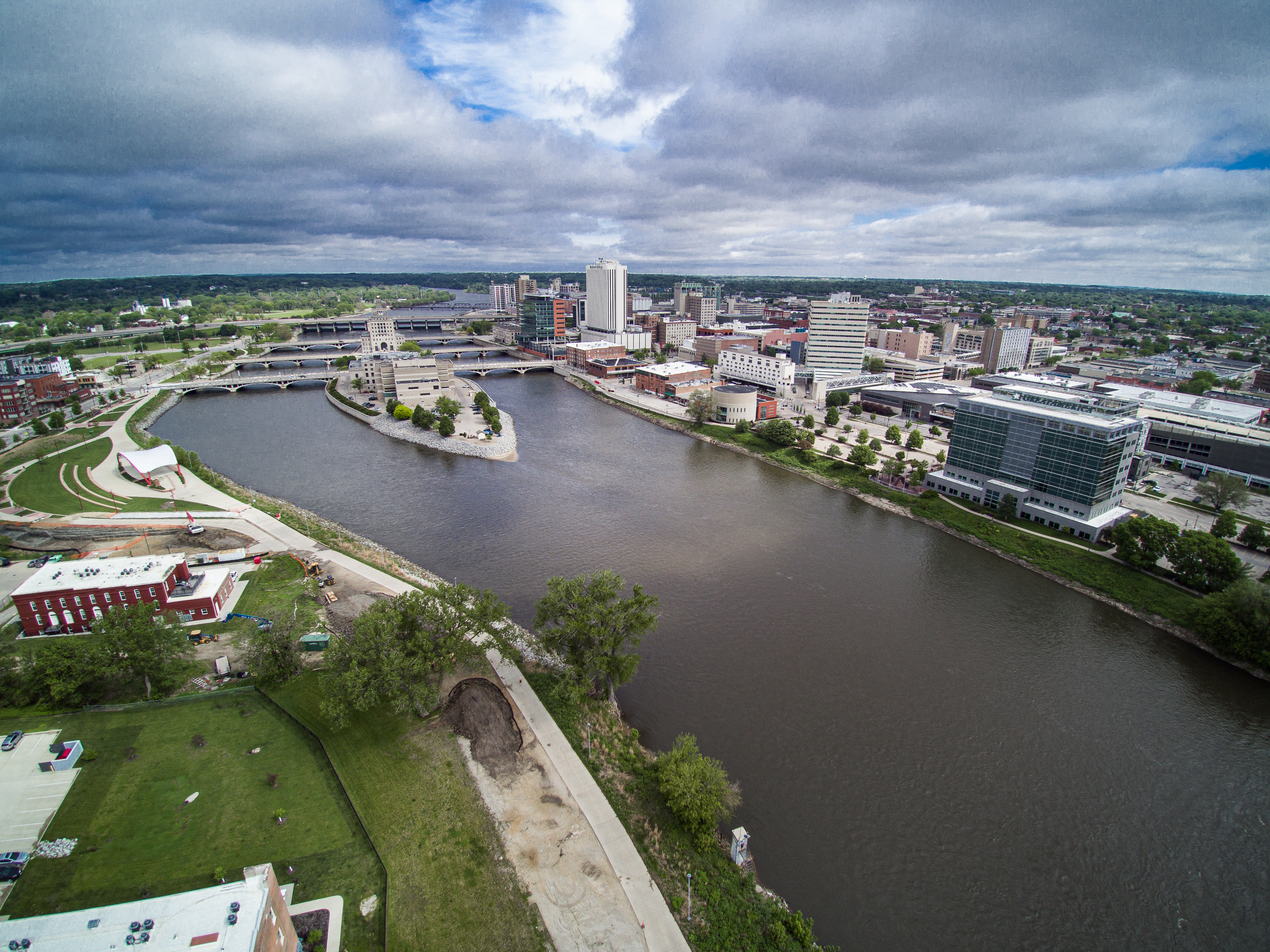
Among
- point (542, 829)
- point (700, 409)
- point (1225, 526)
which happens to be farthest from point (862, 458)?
point (542, 829)

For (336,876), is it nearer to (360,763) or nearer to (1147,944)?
(360,763)

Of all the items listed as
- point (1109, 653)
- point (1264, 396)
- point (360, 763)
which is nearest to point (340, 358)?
point (360, 763)

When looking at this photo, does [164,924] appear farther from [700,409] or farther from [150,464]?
[700,409]

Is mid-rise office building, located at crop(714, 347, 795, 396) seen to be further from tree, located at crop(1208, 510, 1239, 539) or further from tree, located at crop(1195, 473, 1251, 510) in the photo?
tree, located at crop(1208, 510, 1239, 539)

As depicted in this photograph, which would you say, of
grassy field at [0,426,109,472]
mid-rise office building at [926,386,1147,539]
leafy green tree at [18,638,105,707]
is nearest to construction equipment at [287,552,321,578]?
leafy green tree at [18,638,105,707]

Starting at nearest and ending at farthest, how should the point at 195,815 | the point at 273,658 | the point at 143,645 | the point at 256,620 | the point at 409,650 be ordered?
the point at 195,815 < the point at 143,645 < the point at 409,650 < the point at 273,658 < the point at 256,620

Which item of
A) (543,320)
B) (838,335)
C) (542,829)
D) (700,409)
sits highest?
(838,335)
